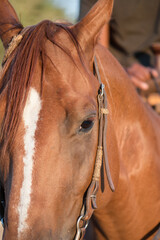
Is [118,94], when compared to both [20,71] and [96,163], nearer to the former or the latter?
[96,163]

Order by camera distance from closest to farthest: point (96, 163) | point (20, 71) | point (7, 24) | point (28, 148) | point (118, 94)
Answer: point (28, 148), point (20, 71), point (96, 163), point (7, 24), point (118, 94)

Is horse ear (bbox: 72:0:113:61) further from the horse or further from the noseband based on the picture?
the noseband

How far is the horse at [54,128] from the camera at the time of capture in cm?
120

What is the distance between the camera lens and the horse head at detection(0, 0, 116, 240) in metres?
1.19

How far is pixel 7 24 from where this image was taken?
61.6 inches

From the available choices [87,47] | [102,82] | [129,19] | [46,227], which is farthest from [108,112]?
[129,19]

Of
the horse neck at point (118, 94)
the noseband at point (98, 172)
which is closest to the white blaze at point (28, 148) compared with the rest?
the noseband at point (98, 172)

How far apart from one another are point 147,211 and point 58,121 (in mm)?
996

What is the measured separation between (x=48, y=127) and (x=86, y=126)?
18 cm

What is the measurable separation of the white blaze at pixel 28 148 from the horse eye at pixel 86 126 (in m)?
0.20

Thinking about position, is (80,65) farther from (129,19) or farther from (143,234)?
(129,19)

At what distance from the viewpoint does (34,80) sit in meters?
1.30

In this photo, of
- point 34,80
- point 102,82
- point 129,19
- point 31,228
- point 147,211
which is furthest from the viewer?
point 129,19

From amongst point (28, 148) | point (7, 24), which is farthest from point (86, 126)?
point (7, 24)
